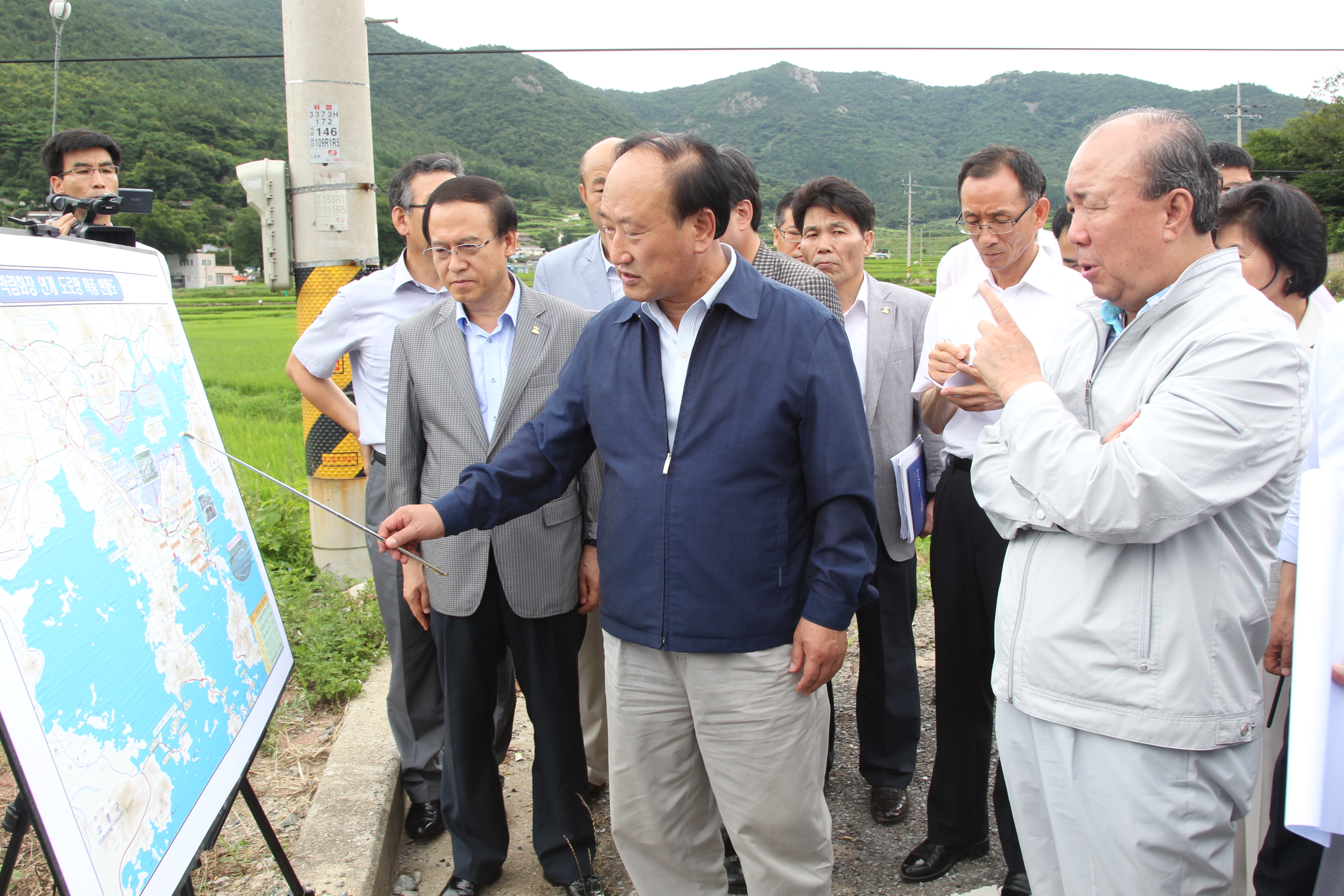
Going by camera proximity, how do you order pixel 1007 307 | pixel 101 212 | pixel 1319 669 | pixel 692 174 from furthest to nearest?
1. pixel 1007 307
2. pixel 101 212
3. pixel 692 174
4. pixel 1319 669

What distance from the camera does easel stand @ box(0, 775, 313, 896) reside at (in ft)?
4.57

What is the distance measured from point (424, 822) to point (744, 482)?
6.04ft

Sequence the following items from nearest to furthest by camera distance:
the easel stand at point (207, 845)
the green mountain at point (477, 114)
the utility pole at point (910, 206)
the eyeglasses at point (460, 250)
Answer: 1. the easel stand at point (207, 845)
2. the eyeglasses at point (460, 250)
3. the green mountain at point (477, 114)
4. the utility pole at point (910, 206)

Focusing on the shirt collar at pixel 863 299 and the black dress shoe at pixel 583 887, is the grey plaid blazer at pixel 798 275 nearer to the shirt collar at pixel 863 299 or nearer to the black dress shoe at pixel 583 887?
the shirt collar at pixel 863 299

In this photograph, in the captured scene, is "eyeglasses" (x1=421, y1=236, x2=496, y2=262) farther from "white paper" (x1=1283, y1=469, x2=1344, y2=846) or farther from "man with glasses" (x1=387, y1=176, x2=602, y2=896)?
"white paper" (x1=1283, y1=469, x2=1344, y2=846)

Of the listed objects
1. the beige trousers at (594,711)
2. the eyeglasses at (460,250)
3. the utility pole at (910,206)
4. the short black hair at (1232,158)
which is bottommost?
the beige trousers at (594,711)

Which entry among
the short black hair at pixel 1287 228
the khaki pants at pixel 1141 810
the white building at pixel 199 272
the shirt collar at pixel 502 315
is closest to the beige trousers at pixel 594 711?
the shirt collar at pixel 502 315

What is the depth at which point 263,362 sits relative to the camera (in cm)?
1359

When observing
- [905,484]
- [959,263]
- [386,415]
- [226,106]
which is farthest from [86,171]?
[226,106]

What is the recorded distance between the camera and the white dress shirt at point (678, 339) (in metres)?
1.98

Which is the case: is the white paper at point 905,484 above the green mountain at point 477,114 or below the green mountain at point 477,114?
below

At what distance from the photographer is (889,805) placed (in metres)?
2.96

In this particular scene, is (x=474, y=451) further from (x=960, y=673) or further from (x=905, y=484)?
(x=960, y=673)

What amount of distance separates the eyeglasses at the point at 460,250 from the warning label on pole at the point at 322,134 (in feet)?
7.39
